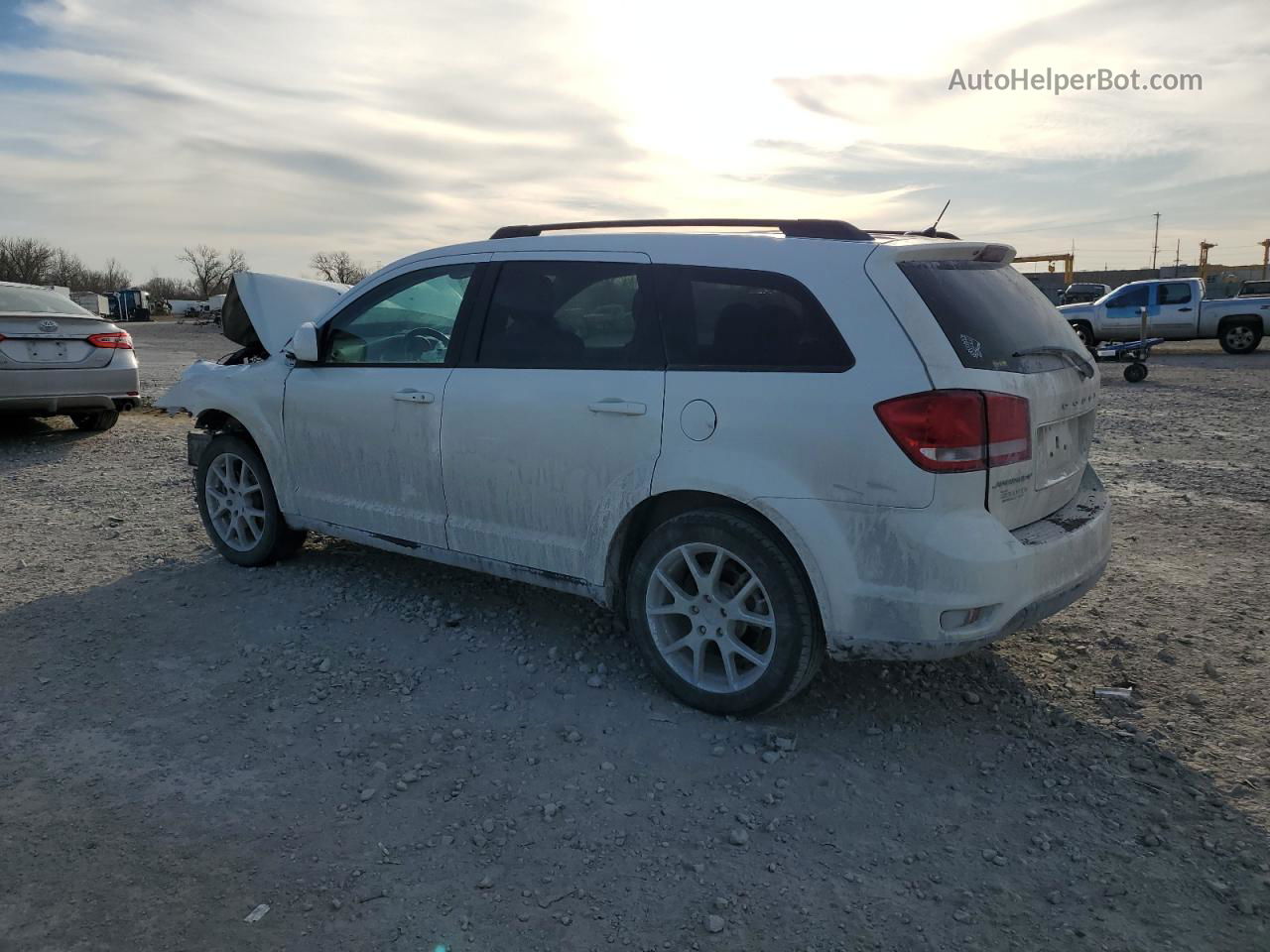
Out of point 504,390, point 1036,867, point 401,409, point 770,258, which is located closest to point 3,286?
point 401,409

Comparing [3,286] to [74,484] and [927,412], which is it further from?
[927,412]

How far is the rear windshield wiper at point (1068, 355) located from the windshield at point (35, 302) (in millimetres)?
9359

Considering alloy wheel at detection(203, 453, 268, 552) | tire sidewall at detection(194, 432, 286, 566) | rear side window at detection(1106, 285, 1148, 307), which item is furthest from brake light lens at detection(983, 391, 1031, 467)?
rear side window at detection(1106, 285, 1148, 307)

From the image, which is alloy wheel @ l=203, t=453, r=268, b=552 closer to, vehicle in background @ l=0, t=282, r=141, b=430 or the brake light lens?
the brake light lens

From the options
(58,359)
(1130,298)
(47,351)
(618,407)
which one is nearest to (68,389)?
(58,359)

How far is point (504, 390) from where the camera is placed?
4.05 metres

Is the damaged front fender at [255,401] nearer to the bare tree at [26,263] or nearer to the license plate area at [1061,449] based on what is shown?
the license plate area at [1061,449]

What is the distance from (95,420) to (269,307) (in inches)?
242

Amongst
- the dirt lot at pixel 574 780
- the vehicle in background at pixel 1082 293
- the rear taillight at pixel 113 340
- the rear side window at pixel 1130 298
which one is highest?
the vehicle in background at pixel 1082 293

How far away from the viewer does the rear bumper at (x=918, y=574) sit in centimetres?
306

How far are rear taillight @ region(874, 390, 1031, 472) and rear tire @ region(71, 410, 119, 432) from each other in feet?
32.1

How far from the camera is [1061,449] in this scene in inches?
139

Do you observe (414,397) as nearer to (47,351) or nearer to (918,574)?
(918,574)

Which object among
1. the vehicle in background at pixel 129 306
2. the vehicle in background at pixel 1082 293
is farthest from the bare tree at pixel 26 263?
the vehicle in background at pixel 1082 293
